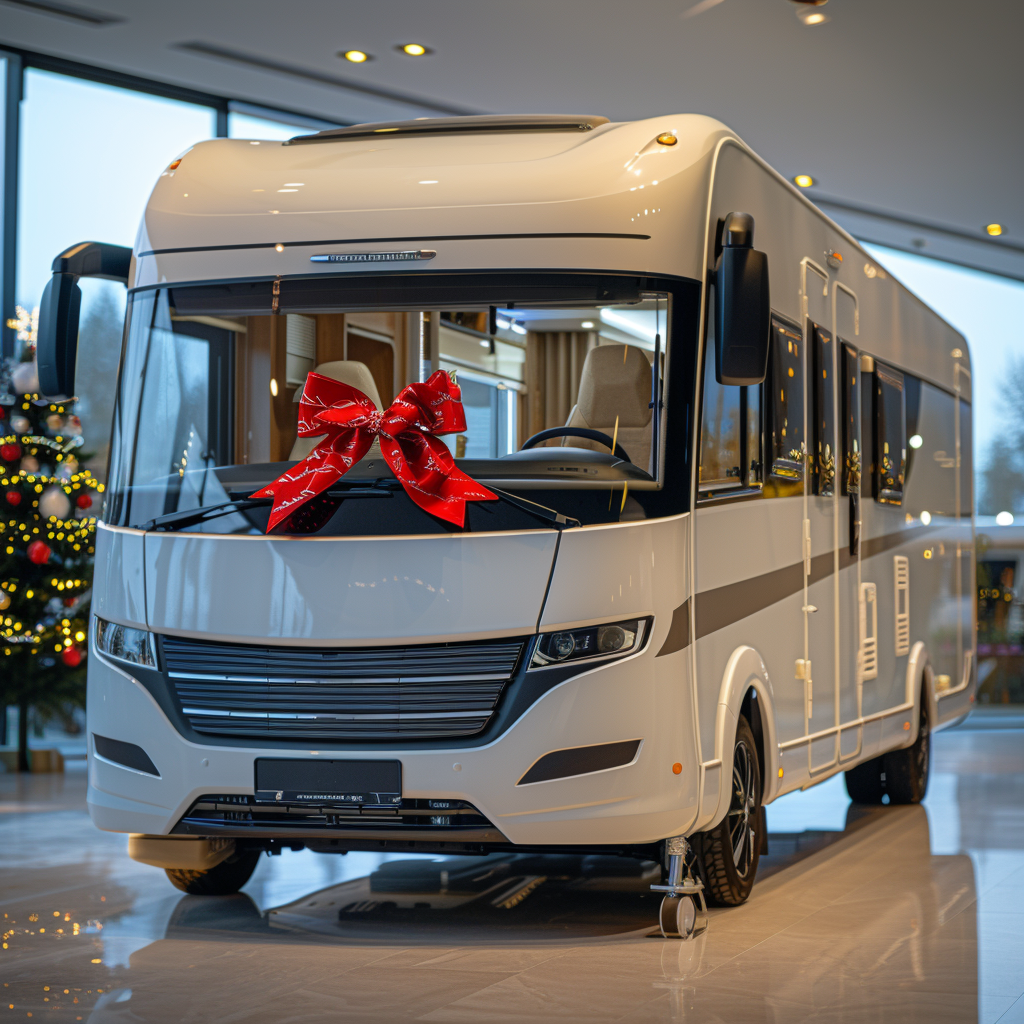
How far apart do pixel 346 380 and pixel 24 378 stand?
5356 millimetres

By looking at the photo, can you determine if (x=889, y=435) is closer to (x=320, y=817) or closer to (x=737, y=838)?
(x=737, y=838)

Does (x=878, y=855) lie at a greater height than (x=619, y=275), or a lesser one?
lesser

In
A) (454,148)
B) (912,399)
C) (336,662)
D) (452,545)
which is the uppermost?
(454,148)

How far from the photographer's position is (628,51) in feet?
31.4

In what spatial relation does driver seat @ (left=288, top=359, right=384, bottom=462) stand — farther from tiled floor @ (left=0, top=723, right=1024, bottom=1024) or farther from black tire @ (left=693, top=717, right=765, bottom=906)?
black tire @ (left=693, top=717, right=765, bottom=906)

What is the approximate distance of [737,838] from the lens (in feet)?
17.4

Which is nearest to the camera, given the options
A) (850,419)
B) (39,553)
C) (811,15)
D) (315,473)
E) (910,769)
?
(315,473)

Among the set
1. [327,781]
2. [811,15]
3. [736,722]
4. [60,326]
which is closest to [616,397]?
[736,722]

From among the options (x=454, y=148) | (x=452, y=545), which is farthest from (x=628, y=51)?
(x=452, y=545)

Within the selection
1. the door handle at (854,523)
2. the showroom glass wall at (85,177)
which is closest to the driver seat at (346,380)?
the door handle at (854,523)

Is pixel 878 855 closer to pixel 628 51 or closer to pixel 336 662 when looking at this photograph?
pixel 336 662

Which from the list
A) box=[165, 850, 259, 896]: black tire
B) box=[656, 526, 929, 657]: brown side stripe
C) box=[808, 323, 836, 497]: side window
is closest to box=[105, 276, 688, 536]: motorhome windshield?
box=[656, 526, 929, 657]: brown side stripe

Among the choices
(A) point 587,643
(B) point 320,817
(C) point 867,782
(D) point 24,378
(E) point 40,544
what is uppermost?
(D) point 24,378

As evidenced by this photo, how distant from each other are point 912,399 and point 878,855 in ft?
8.52
